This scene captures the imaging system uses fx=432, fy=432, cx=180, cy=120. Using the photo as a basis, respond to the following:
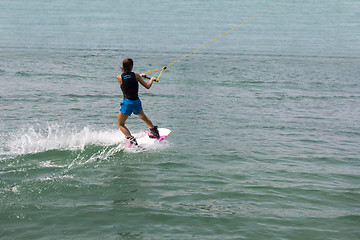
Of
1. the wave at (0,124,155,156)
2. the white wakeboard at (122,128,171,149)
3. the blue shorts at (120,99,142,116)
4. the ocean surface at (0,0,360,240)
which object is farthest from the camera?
the white wakeboard at (122,128,171,149)

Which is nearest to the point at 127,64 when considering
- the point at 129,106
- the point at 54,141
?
the point at 129,106

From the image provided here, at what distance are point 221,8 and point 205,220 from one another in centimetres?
8561

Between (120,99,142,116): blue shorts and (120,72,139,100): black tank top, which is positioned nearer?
(120,72,139,100): black tank top

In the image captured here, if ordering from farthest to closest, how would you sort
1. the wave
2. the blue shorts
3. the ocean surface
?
the blue shorts, the wave, the ocean surface

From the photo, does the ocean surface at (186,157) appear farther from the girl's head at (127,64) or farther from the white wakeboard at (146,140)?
the girl's head at (127,64)

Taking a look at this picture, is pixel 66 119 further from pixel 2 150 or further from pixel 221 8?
pixel 221 8

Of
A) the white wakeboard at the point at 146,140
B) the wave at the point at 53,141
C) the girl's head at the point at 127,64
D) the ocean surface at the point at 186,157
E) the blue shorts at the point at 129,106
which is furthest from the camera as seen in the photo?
the white wakeboard at the point at 146,140

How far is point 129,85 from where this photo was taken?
907 cm

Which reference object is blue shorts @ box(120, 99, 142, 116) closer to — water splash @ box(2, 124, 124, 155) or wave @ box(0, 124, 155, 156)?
wave @ box(0, 124, 155, 156)

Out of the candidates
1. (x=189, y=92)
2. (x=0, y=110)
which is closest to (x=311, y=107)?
(x=189, y=92)

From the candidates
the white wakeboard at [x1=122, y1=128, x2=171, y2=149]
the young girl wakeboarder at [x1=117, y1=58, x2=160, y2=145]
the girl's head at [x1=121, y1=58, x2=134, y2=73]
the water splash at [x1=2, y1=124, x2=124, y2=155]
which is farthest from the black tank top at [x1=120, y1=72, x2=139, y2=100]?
the water splash at [x1=2, y1=124, x2=124, y2=155]

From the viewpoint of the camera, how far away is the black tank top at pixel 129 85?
354 inches

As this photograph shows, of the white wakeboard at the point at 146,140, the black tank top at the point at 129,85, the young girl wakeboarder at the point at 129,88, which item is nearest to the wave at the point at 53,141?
the white wakeboard at the point at 146,140

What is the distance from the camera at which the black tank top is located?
8992 millimetres
